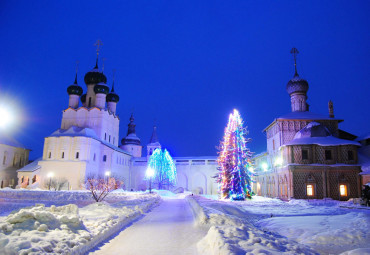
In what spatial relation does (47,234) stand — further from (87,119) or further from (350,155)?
(87,119)

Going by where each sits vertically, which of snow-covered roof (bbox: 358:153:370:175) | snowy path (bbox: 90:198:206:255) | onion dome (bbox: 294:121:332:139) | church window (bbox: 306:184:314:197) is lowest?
snowy path (bbox: 90:198:206:255)

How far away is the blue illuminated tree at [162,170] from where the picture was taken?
4212 cm

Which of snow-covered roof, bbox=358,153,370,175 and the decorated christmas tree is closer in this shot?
snow-covered roof, bbox=358,153,370,175

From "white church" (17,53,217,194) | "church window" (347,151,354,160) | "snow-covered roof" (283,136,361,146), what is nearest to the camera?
"snow-covered roof" (283,136,361,146)

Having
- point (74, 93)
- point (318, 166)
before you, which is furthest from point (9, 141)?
point (318, 166)

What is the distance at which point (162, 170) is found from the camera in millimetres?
42188

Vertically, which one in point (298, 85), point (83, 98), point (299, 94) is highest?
point (83, 98)

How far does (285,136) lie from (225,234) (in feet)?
80.4

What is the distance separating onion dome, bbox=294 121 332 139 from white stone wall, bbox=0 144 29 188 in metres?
41.3

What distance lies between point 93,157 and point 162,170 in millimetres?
10108

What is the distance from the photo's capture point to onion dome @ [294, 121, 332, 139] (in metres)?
27.6

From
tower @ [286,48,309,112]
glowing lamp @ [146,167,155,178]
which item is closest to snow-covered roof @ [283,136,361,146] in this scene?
tower @ [286,48,309,112]

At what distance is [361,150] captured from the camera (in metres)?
29.1

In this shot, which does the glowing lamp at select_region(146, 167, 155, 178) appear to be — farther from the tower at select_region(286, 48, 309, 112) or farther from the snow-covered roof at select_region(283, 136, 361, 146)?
the tower at select_region(286, 48, 309, 112)
